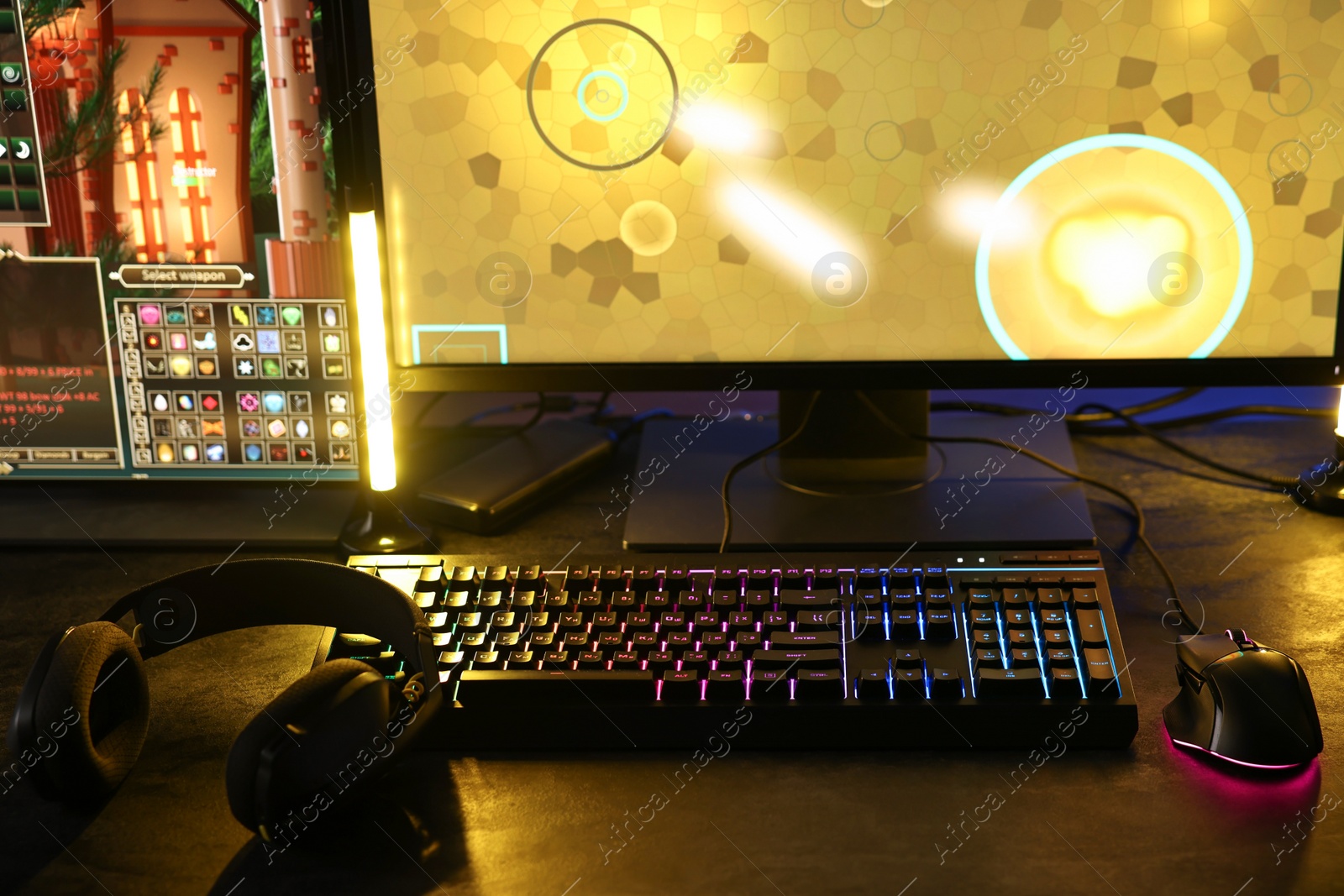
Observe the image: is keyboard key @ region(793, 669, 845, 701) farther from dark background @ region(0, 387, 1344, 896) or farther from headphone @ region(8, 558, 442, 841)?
headphone @ region(8, 558, 442, 841)

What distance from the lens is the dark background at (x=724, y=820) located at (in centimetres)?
50

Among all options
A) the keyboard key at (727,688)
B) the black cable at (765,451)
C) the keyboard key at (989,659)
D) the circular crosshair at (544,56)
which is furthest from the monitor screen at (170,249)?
the keyboard key at (989,659)

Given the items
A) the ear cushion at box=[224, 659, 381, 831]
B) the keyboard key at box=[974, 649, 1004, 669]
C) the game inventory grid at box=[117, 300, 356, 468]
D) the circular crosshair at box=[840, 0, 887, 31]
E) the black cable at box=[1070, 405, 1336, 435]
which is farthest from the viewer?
the black cable at box=[1070, 405, 1336, 435]

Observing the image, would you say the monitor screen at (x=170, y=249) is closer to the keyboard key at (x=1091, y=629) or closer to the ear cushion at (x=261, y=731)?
the ear cushion at (x=261, y=731)

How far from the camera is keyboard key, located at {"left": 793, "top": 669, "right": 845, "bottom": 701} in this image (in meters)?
0.59

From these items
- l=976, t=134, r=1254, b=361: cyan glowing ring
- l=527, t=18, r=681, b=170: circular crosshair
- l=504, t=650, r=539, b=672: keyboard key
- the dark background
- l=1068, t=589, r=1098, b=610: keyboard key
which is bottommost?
the dark background

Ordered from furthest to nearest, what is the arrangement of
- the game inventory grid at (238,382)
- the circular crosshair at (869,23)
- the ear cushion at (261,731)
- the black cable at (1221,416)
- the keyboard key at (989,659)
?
the black cable at (1221,416)
the game inventory grid at (238,382)
the circular crosshair at (869,23)
the keyboard key at (989,659)
the ear cushion at (261,731)

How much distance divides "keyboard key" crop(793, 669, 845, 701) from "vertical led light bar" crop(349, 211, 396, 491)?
0.38m

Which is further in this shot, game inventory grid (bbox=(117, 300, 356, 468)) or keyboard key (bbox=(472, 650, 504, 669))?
game inventory grid (bbox=(117, 300, 356, 468))

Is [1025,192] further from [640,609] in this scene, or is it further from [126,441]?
[126,441]

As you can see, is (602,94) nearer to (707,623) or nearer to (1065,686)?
(707,623)

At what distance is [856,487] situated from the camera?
854mm

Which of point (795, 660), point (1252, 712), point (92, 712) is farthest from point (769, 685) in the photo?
point (92, 712)

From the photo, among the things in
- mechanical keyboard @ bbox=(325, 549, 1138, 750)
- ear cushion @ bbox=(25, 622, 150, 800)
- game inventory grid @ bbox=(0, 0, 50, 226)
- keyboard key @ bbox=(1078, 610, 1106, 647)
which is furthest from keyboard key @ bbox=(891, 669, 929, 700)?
game inventory grid @ bbox=(0, 0, 50, 226)
